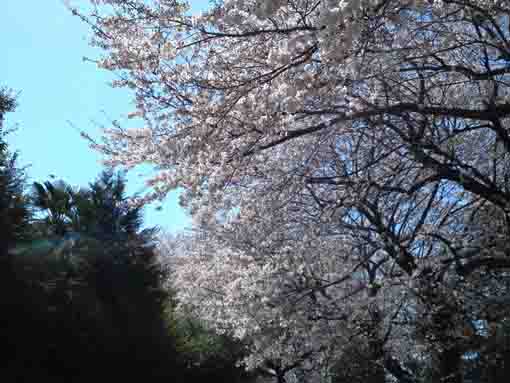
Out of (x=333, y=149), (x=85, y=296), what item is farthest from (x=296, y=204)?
(x=85, y=296)

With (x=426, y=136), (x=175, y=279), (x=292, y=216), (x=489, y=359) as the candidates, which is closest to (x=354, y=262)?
(x=292, y=216)

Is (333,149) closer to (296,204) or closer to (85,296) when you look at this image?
(296,204)

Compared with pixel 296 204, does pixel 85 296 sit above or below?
below

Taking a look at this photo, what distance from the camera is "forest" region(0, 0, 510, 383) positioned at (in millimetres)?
3613

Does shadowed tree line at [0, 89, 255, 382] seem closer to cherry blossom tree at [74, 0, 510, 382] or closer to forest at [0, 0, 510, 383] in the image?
forest at [0, 0, 510, 383]

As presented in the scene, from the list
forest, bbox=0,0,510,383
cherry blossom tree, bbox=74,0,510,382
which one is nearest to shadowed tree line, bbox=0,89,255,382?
forest, bbox=0,0,510,383

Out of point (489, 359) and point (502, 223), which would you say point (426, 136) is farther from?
point (489, 359)

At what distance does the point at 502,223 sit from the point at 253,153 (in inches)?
149

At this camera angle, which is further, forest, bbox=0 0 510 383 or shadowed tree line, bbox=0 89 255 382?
shadowed tree line, bbox=0 89 255 382

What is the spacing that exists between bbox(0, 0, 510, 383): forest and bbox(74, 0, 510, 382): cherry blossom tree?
0.03m

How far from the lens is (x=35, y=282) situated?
7.38 meters

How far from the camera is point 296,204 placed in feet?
25.0

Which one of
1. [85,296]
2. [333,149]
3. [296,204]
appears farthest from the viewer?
→ [85,296]

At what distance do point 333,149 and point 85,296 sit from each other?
213 inches
